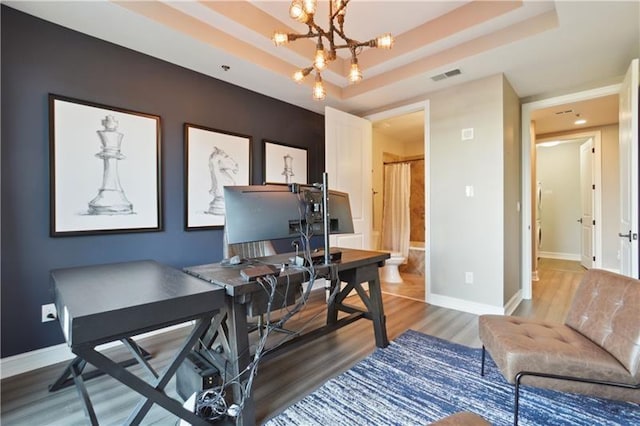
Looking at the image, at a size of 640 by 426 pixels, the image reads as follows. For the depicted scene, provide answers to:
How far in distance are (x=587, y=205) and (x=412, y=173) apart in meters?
3.15

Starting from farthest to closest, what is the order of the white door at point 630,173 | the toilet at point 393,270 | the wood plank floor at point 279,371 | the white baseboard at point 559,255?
the white baseboard at point 559,255, the toilet at point 393,270, the white door at point 630,173, the wood plank floor at point 279,371

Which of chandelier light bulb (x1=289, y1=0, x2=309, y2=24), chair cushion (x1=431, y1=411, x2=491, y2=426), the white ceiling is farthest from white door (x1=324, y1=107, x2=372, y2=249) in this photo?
chair cushion (x1=431, y1=411, x2=491, y2=426)

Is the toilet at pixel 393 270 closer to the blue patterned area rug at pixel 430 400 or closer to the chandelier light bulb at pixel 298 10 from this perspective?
the blue patterned area rug at pixel 430 400

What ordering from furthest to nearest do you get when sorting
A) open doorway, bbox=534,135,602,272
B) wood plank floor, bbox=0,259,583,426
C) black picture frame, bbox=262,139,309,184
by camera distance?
open doorway, bbox=534,135,602,272
black picture frame, bbox=262,139,309,184
wood plank floor, bbox=0,259,583,426

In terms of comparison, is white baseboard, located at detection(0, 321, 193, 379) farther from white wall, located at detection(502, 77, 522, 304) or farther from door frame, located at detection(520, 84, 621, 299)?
door frame, located at detection(520, 84, 621, 299)

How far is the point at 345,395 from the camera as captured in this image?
1.76 m

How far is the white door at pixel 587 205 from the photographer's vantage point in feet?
16.8

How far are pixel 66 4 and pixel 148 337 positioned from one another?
2.59 metres

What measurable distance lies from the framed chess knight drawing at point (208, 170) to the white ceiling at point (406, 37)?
64cm

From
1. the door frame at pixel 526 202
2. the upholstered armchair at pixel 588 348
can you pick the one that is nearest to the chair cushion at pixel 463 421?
the upholstered armchair at pixel 588 348

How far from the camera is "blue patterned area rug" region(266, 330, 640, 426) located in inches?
61.5

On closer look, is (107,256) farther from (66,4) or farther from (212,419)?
(66,4)

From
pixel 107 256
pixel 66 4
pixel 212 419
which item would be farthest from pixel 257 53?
pixel 212 419

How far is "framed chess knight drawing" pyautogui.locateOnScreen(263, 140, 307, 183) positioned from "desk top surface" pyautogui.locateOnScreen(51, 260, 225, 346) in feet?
6.90
